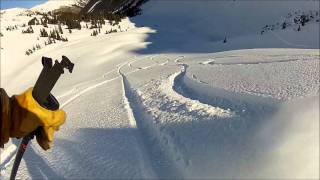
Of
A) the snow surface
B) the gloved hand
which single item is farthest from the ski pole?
the snow surface

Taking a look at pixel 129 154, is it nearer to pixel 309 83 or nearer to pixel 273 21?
pixel 309 83

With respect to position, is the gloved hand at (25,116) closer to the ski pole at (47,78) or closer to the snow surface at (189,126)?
the ski pole at (47,78)

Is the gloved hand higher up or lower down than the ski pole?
lower down

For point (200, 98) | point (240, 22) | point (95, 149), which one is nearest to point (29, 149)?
point (95, 149)

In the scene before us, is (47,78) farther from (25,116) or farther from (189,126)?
(189,126)

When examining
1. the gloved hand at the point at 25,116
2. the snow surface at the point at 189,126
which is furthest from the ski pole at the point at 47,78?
the snow surface at the point at 189,126

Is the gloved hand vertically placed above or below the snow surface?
above

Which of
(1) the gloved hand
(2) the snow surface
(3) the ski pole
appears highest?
(3) the ski pole

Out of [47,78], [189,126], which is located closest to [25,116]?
[47,78]

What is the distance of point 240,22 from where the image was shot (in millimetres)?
13328

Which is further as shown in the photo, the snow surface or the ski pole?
the snow surface

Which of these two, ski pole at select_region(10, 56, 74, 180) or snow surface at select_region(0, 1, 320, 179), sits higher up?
ski pole at select_region(10, 56, 74, 180)

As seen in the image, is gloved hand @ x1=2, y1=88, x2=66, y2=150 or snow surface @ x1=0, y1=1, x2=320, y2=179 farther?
snow surface @ x1=0, y1=1, x2=320, y2=179

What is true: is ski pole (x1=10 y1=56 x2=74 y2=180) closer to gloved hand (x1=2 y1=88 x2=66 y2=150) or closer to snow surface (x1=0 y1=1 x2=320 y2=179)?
gloved hand (x1=2 y1=88 x2=66 y2=150)
